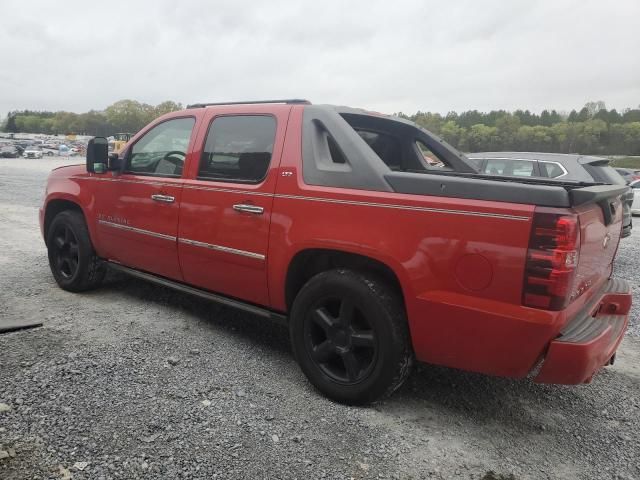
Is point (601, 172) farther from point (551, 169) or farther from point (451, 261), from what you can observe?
point (451, 261)

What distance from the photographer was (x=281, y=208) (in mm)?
3236

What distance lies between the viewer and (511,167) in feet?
30.5

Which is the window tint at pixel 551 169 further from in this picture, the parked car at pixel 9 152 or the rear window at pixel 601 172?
the parked car at pixel 9 152

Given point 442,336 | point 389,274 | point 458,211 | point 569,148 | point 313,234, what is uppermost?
point 569,148

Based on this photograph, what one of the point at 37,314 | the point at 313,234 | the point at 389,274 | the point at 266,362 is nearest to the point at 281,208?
the point at 313,234

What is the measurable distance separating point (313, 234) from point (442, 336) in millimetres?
951

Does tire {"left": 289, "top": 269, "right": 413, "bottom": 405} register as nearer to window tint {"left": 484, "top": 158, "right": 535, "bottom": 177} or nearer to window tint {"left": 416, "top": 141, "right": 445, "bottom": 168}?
window tint {"left": 416, "top": 141, "right": 445, "bottom": 168}

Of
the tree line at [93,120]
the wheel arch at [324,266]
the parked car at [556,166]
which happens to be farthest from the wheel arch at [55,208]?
the tree line at [93,120]

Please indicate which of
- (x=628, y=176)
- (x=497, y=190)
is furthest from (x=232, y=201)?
(x=628, y=176)

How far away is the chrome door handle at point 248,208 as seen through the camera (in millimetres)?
3348

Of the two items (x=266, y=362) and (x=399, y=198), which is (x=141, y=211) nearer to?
(x=266, y=362)

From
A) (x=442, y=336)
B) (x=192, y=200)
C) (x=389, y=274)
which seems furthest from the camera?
(x=192, y=200)

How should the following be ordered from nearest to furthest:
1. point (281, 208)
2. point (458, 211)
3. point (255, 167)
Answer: point (458, 211), point (281, 208), point (255, 167)

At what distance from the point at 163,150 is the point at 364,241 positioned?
2.24 meters
